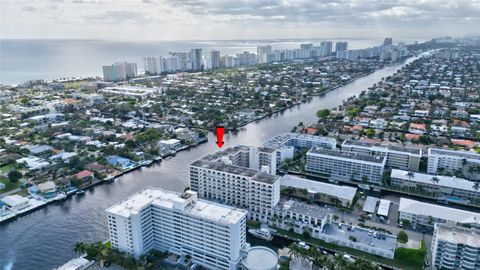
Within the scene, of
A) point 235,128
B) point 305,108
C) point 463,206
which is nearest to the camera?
point 463,206

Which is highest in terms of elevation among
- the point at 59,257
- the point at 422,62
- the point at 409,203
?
the point at 422,62

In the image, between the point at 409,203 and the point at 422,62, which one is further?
the point at 422,62

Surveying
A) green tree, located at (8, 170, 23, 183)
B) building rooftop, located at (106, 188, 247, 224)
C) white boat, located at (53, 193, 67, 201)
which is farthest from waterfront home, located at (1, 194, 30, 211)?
building rooftop, located at (106, 188, 247, 224)

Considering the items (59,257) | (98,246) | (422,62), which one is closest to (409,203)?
(98,246)

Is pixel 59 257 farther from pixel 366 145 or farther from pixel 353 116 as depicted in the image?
pixel 353 116

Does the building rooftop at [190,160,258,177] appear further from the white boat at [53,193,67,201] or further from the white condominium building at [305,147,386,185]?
the white boat at [53,193,67,201]

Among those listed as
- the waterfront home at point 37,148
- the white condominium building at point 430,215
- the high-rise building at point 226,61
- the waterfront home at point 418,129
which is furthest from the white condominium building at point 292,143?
the high-rise building at point 226,61

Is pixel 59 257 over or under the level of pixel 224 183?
under

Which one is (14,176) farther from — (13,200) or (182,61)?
(182,61)
